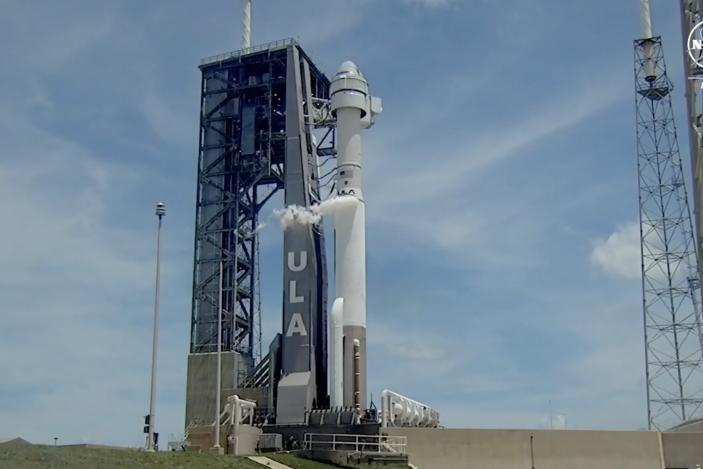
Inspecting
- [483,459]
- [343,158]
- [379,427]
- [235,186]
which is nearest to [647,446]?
[483,459]

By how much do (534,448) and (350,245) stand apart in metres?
19.0

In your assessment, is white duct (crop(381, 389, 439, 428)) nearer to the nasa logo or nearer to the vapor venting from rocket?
the vapor venting from rocket

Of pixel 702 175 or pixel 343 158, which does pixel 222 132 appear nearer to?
pixel 343 158

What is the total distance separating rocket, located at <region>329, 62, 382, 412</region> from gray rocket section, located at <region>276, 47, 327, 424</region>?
2.57 meters

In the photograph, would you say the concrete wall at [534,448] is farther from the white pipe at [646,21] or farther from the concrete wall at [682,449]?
the white pipe at [646,21]

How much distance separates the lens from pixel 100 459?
33688 mm

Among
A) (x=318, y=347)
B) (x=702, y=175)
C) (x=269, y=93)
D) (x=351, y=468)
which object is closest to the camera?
(x=702, y=175)

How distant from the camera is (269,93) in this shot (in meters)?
74.6

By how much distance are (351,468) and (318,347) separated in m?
18.2

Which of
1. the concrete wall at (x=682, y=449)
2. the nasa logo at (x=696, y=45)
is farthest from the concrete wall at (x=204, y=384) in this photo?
the nasa logo at (x=696, y=45)

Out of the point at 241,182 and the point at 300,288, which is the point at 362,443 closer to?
the point at 300,288

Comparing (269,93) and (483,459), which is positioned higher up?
(269,93)

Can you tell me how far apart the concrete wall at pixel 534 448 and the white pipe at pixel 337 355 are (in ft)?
18.6

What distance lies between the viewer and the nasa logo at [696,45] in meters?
33.3
